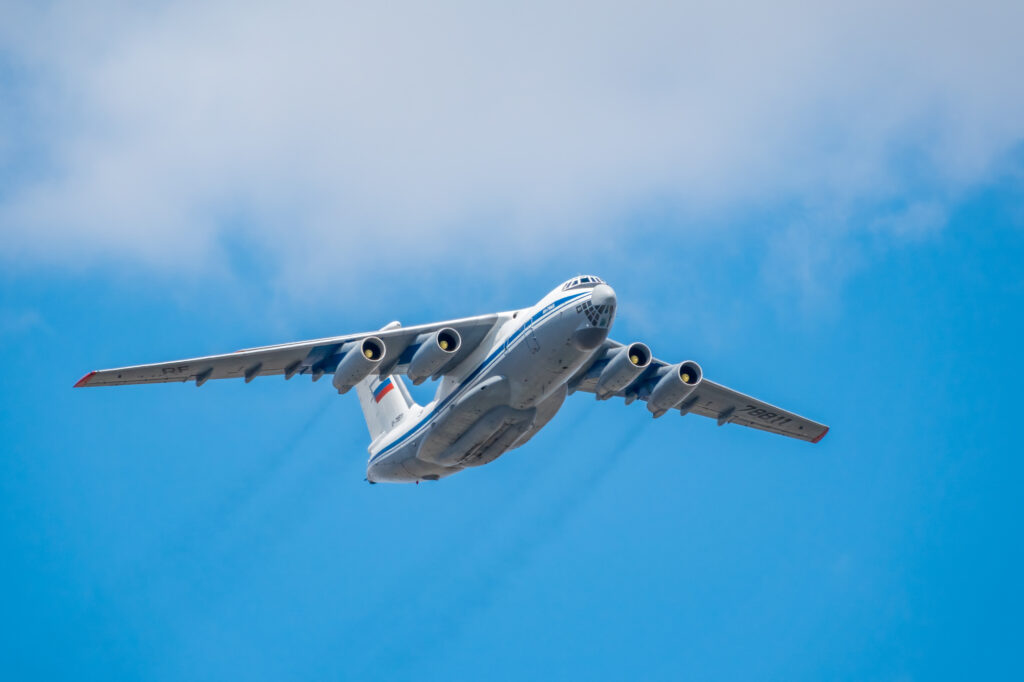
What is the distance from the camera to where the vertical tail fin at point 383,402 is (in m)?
23.8

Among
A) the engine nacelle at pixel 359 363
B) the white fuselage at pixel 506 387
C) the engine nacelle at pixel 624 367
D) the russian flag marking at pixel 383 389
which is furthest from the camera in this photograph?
the russian flag marking at pixel 383 389

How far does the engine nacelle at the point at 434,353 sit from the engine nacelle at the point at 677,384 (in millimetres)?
4364

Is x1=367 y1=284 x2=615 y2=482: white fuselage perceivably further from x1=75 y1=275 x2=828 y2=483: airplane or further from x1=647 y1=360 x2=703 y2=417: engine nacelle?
x1=647 y1=360 x2=703 y2=417: engine nacelle

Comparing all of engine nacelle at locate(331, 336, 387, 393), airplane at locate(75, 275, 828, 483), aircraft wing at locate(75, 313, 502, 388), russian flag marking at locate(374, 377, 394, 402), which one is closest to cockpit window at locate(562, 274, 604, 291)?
airplane at locate(75, 275, 828, 483)

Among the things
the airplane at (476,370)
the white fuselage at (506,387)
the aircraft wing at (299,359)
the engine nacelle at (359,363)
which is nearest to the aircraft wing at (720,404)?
the airplane at (476,370)

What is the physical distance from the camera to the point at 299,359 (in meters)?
20.2

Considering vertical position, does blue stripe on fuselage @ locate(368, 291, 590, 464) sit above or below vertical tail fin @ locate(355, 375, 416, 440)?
below

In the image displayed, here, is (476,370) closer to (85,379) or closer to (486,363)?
(486,363)

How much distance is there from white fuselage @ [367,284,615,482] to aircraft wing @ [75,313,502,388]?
Answer: 35 centimetres

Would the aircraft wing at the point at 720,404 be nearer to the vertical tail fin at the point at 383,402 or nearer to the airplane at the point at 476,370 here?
the airplane at the point at 476,370

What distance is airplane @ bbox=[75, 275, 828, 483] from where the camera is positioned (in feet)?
59.0

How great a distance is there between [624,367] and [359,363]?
4893 mm

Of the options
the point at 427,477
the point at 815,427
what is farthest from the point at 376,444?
the point at 815,427

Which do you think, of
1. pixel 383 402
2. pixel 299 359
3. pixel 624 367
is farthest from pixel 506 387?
pixel 383 402
